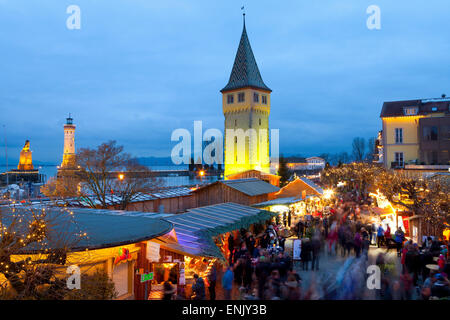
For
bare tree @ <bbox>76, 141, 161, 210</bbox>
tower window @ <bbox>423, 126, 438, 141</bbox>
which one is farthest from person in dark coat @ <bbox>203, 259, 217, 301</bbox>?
tower window @ <bbox>423, 126, 438, 141</bbox>

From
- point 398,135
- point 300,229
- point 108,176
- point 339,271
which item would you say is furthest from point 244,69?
point 339,271

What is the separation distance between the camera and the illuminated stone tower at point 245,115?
61.5m

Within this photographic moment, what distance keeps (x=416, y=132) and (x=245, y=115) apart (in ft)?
95.4

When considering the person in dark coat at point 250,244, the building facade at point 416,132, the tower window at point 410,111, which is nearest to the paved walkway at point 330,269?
the person in dark coat at point 250,244

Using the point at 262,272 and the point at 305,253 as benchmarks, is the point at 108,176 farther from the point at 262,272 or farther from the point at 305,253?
the point at 262,272

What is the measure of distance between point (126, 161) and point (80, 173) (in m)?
3.85

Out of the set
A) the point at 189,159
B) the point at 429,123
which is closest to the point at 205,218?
the point at 429,123

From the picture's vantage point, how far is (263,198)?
94.6 feet

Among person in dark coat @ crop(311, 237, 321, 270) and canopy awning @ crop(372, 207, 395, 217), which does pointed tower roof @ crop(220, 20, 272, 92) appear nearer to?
canopy awning @ crop(372, 207, 395, 217)

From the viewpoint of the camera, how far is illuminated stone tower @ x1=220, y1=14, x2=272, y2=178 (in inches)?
2421

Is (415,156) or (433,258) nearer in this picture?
(433,258)

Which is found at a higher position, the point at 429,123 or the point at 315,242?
the point at 429,123

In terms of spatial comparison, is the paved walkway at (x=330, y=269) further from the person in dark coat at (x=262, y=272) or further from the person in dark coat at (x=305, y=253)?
the person in dark coat at (x=262, y=272)
